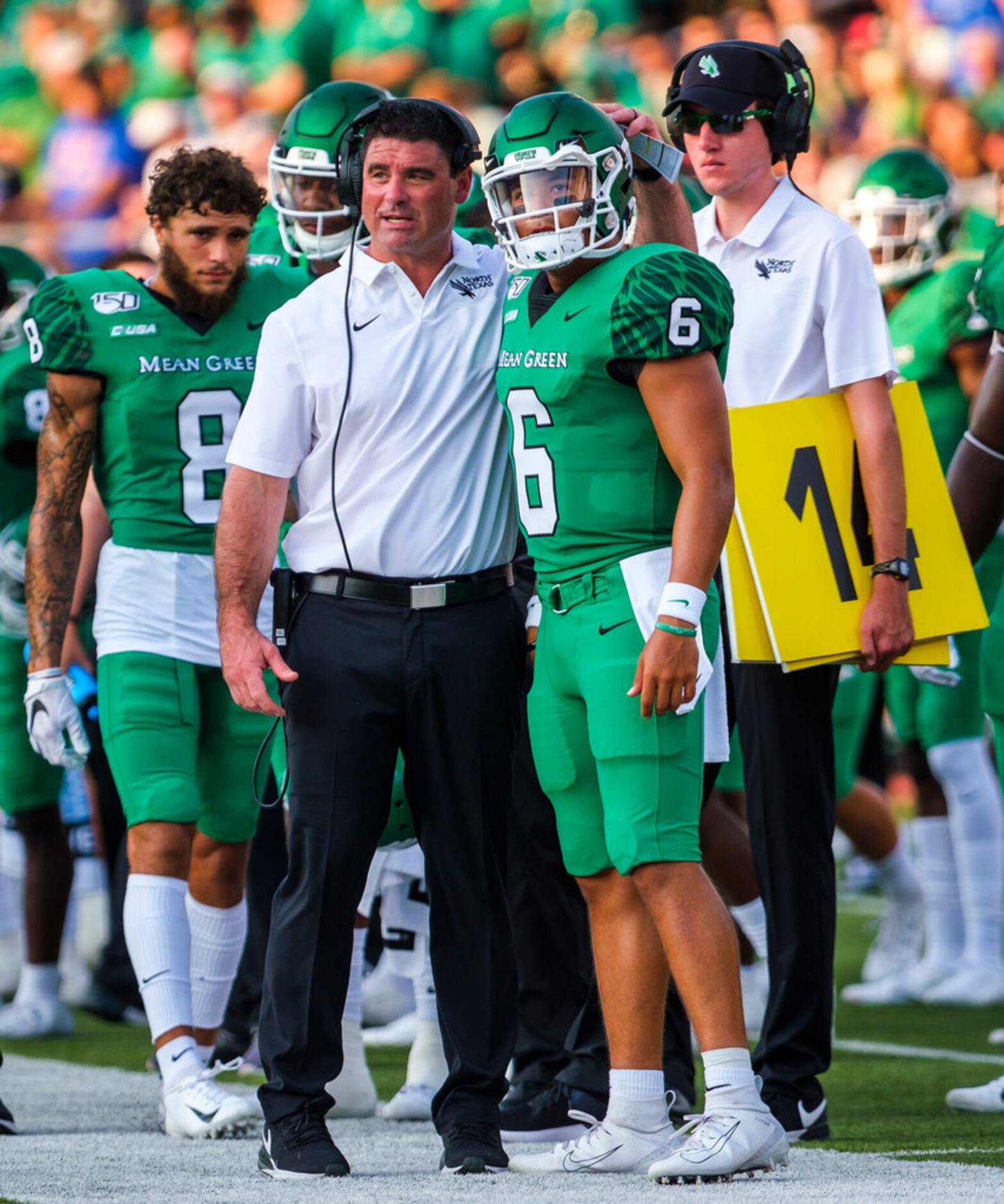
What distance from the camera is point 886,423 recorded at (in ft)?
13.5

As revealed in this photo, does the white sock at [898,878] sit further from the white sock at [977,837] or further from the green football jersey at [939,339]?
the green football jersey at [939,339]

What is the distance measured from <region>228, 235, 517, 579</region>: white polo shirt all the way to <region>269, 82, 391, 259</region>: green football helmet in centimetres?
122

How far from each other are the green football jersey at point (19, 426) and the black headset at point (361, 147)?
6.62ft

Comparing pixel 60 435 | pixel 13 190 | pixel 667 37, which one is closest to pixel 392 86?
pixel 667 37

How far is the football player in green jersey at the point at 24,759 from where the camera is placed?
600 centimetres

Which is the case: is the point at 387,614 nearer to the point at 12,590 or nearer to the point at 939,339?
the point at 12,590

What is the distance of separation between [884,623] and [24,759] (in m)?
2.98

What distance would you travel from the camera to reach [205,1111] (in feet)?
14.0

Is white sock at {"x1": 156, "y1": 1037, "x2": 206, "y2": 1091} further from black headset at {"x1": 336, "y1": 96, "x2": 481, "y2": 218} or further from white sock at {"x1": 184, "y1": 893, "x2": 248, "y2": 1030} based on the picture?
black headset at {"x1": 336, "y1": 96, "x2": 481, "y2": 218}

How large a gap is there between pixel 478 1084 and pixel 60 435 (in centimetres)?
175

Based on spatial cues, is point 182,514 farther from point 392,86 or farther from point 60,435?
point 392,86

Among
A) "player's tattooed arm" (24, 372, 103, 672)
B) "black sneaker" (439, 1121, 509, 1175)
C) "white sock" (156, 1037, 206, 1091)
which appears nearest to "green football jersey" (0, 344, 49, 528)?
"player's tattooed arm" (24, 372, 103, 672)

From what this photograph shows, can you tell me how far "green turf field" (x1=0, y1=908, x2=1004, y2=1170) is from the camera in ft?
13.4

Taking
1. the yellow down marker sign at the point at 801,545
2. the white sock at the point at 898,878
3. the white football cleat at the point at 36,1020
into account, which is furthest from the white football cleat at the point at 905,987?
the yellow down marker sign at the point at 801,545
